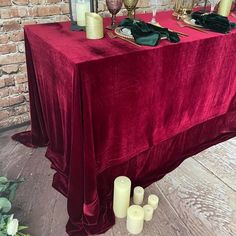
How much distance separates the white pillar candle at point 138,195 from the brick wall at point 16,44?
2.92 ft

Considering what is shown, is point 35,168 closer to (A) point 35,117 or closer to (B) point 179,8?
(A) point 35,117

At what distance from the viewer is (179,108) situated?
1.18 metres

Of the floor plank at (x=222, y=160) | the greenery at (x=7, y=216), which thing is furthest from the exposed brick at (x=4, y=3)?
the floor plank at (x=222, y=160)

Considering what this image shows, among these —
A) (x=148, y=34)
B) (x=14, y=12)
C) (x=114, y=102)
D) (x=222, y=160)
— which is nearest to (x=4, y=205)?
(x=114, y=102)

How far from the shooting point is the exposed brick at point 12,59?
1.43 meters

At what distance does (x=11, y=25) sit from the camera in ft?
4.48

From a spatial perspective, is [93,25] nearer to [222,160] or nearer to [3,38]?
[3,38]

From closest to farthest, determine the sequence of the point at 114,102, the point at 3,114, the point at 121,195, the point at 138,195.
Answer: the point at 114,102 → the point at 121,195 → the point at 138,195 → the point at 3,114

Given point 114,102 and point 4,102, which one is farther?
point 4,102

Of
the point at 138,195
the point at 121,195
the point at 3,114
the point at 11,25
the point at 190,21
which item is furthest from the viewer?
the point at 3,114

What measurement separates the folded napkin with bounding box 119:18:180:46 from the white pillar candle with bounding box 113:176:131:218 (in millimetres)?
526

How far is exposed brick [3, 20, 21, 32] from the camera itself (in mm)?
1351

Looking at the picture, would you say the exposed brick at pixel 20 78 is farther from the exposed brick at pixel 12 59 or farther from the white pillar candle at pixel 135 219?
the white pillar candle at pixel 135 219

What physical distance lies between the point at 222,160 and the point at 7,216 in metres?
1.10
